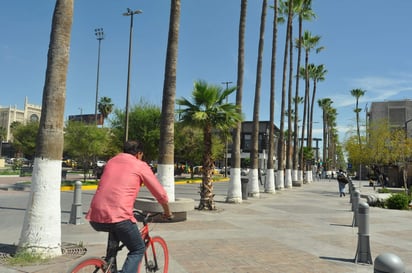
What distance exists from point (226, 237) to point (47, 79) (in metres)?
5.17

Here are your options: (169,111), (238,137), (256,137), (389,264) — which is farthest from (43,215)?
(256,137)

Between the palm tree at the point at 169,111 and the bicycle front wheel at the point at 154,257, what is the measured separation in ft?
18.8

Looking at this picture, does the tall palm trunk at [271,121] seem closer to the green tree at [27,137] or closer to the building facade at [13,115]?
the green tree at [27,137]

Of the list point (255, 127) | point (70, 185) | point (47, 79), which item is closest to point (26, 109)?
point (70, 185)

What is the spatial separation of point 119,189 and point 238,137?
12454mm

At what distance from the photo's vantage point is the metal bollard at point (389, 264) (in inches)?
135

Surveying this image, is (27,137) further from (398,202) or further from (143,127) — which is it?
(398,202)

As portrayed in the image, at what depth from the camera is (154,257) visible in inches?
177

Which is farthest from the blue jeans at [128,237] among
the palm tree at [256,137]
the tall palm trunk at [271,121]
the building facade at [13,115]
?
the building facade at [13,115]

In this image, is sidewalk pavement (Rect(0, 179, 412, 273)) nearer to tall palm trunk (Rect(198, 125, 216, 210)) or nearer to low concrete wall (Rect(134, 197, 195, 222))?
low concrete wall (Rect(134, 197, 195, 222))

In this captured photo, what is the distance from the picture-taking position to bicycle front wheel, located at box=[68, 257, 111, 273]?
3218 mm

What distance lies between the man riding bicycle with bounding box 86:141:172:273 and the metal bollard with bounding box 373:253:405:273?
231cm

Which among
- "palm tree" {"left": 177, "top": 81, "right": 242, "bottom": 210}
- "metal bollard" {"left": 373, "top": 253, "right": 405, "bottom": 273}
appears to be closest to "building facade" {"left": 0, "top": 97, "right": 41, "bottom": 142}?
"palm tree" {"left": 177, "top": 81, "right": 242, "bottom": 210}


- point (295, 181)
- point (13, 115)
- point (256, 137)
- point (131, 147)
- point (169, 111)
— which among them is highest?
point (13, 115)
